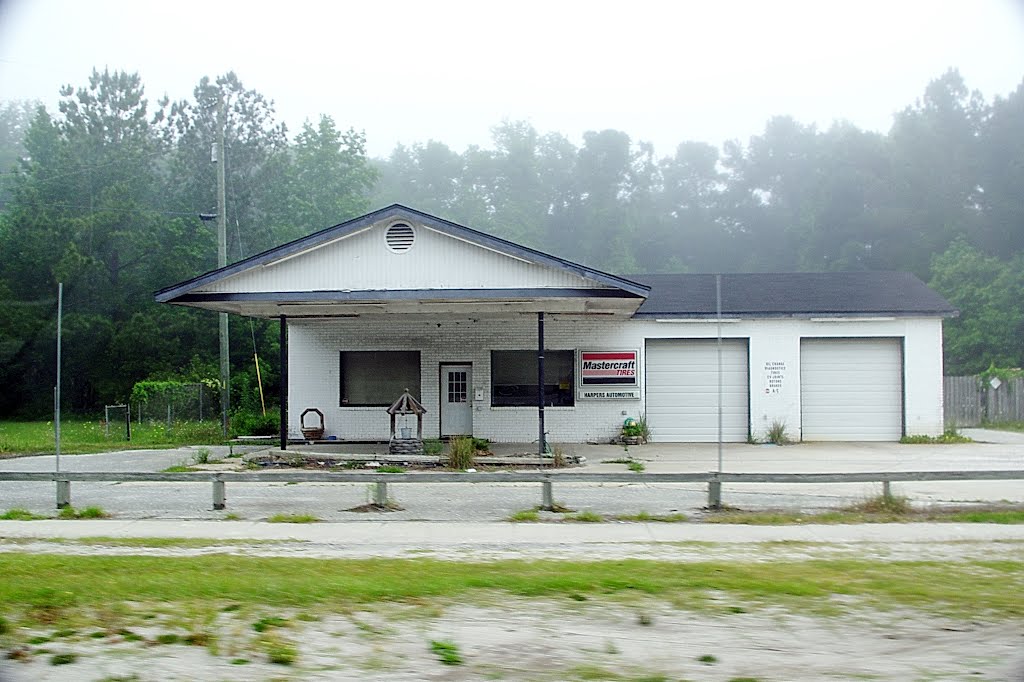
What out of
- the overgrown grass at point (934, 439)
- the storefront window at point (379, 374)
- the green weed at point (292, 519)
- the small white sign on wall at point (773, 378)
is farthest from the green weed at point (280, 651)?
the overgrown grass at point (934, 439)

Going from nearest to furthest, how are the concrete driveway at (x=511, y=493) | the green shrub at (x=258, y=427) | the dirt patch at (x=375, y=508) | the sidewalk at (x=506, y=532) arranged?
the sidewalk at (x=506, y=532)
the dirt patch at (x=375, y=508)
the concrete driveway at (x=511, y=493)
the green shrub at (x=258, y=427)

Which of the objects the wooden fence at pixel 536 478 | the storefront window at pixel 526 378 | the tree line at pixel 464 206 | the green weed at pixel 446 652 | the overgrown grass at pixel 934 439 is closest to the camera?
the green weed at pixel 446 652

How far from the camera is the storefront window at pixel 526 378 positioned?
83.6ft

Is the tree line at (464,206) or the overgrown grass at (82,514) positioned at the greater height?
the tree line at (464,206)

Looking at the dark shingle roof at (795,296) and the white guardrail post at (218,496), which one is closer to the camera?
the white guardrail post at (218,496)

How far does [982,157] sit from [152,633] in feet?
189

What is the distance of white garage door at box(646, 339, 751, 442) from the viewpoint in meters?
25.8

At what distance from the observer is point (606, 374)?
25.3 meters

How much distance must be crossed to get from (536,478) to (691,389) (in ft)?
44.1

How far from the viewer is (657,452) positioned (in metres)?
22.7

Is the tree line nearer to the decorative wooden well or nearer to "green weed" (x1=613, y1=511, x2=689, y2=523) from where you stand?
the decorative wooden well

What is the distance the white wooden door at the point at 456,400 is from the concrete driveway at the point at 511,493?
5474 mm

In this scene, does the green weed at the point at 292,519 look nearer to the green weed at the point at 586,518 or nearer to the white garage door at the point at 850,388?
the green weed at the point at 586,518

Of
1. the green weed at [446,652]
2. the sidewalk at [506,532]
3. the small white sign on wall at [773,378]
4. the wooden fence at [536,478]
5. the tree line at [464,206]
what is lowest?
the green weed at [446,652]
